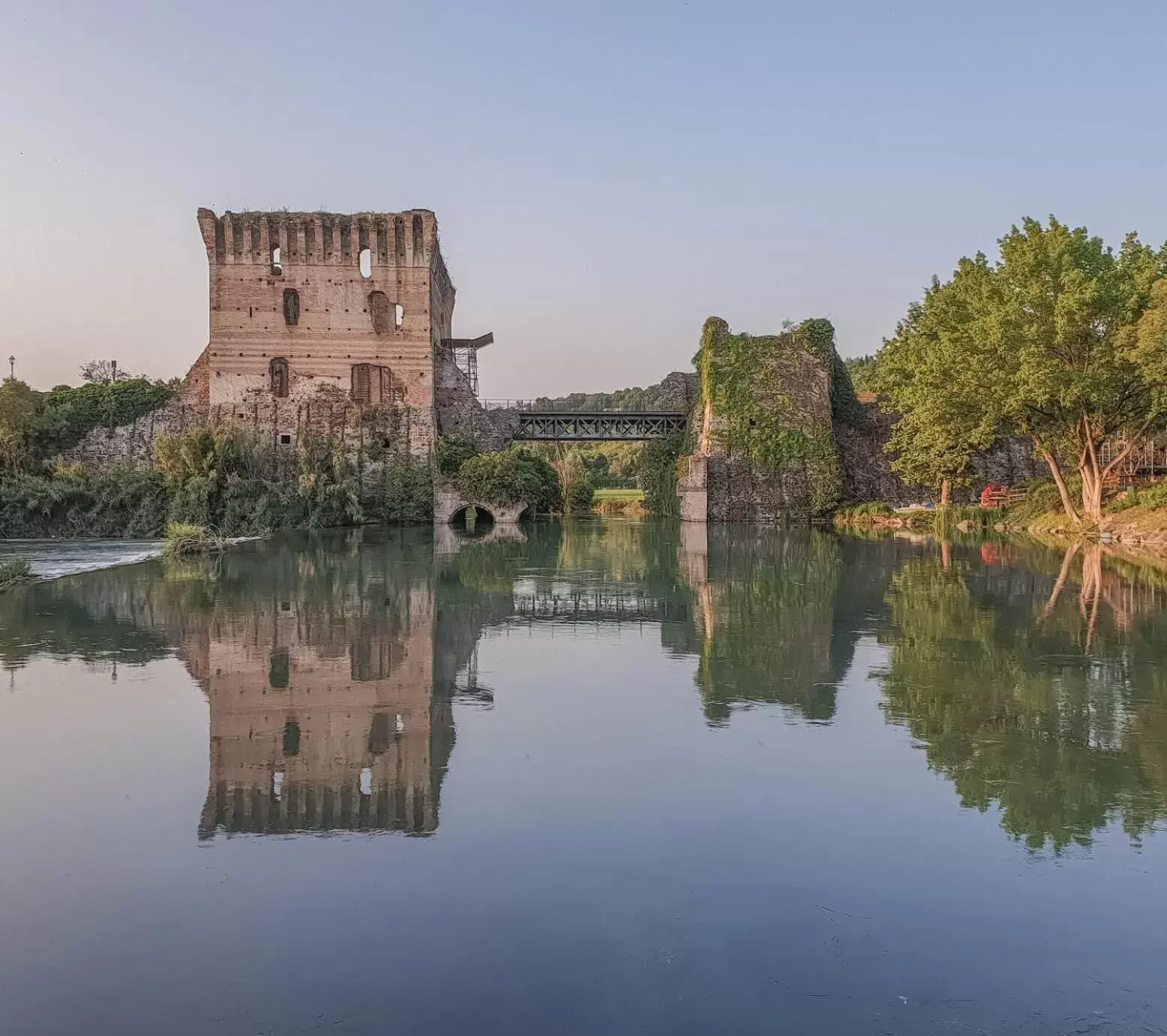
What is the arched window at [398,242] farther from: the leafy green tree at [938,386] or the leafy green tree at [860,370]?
the leafy green tree at [860,370]

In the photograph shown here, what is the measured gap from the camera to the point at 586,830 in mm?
4641

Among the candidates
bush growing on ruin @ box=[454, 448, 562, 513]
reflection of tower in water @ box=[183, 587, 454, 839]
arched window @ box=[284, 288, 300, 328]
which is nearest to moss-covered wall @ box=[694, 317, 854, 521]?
bush growing on ruin @ box=[454, 448, 562, 513]

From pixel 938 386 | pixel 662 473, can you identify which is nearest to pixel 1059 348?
pixel 938 386

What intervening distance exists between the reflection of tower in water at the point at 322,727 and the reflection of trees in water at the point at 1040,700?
3.07m

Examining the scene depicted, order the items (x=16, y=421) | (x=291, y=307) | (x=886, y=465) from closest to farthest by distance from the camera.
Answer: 1. (x=16, y=421)
2. (x=291, y=307)
3. (x=886, y=465)

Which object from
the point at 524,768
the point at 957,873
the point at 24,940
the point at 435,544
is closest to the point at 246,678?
the point at 524,768

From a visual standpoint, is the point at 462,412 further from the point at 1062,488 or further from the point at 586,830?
the point at 586,830

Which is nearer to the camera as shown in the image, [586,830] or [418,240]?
[586,830]

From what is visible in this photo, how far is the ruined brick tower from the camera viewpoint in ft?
121

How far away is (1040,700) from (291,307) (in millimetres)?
35067

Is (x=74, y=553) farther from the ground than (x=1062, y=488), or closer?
closer

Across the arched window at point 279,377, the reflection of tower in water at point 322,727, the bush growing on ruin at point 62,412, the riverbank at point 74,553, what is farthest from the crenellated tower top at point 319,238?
the reflection of tower in water at point 322,727

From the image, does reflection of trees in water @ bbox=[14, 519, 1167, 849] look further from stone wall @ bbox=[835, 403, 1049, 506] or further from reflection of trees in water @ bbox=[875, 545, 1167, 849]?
stone wall @ bbox=[835, 403, 1049, 506]

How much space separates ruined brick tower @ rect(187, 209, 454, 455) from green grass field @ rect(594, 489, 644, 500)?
18.0 metres
